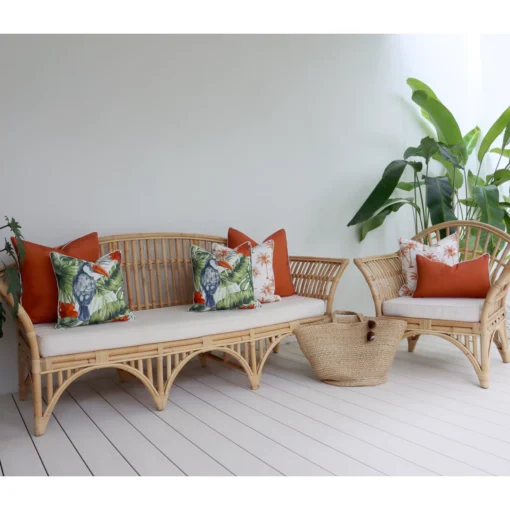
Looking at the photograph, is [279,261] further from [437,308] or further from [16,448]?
[16,448]

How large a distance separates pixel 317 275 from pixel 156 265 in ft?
3.24

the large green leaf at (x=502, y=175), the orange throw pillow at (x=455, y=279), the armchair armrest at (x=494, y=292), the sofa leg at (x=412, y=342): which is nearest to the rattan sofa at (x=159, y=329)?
the orange throw pillow at (x=455, y=279)

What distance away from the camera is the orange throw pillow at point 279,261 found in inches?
135

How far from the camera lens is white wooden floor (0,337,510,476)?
2053mm

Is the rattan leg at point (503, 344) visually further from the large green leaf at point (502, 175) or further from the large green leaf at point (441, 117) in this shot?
the large green leaf at point (441, 117)

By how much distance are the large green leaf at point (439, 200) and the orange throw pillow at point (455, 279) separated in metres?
0.74

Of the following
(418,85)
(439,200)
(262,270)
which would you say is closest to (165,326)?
(262,270)

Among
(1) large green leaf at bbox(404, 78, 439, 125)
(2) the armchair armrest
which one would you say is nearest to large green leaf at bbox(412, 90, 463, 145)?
(1) large green leaf at bbox(404, 78, 439, 125)

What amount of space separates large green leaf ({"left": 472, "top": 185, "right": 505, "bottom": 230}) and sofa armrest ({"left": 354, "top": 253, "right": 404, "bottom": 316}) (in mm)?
762

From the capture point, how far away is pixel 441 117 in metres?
4.42

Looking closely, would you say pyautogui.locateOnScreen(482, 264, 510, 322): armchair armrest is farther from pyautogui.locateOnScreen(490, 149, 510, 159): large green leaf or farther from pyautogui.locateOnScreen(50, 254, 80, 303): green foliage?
pyautogui.locateOnScreen(490, 149, 510, 159): large green leaf
